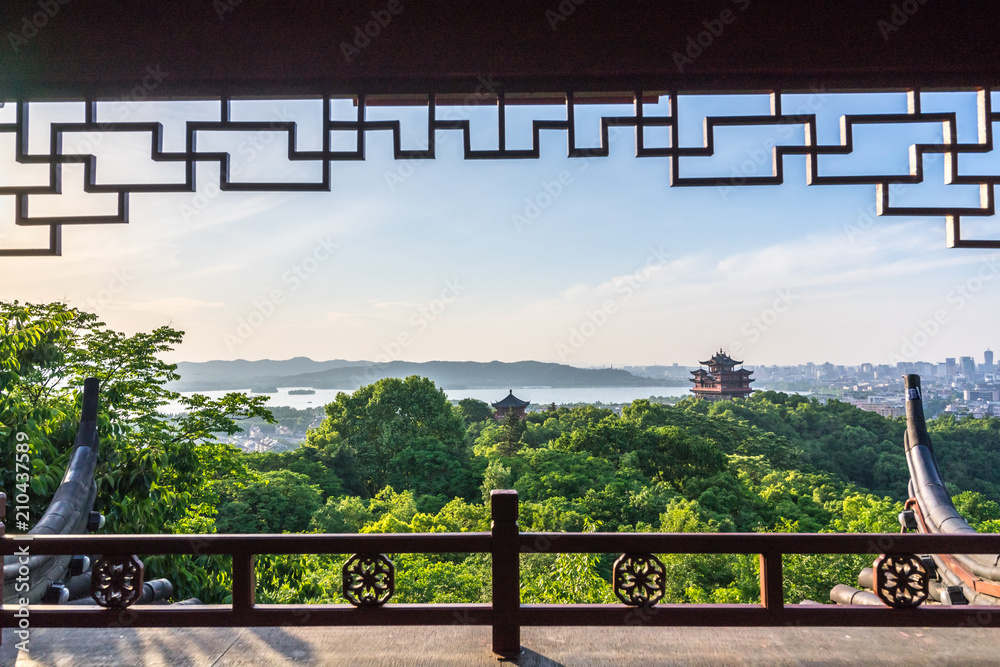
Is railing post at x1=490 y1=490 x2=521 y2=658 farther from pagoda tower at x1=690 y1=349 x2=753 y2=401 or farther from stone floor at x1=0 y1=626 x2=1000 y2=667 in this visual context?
pagoda tower at x1=690 y1=349 x2=753 y2=401

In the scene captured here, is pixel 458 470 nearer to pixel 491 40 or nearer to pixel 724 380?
pixel 724 380

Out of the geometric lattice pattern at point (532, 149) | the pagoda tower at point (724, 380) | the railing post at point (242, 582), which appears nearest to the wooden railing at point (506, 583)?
the railing post at point (242, 582)

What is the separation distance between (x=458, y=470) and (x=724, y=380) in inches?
627

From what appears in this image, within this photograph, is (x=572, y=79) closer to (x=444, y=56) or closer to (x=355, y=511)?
(x=444, y=56)

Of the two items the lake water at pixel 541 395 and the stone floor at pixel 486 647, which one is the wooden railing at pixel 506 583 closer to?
the stone floor at pixel 486 647

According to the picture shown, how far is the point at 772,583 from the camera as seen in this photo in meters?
1.86

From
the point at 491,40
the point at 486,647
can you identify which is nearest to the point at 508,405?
the point at 486,647

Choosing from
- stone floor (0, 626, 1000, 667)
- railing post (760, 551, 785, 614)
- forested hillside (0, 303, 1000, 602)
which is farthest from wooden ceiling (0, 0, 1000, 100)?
forested hillside (0, 303, 1000, 602)

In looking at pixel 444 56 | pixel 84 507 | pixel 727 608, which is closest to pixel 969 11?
pixel 444 56

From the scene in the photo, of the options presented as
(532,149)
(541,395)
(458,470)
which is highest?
(532,149)

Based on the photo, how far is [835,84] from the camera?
5.41 ft

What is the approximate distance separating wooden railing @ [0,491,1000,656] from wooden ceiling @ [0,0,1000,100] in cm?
132

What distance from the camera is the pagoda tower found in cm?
2898

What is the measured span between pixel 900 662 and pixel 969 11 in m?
1.91
